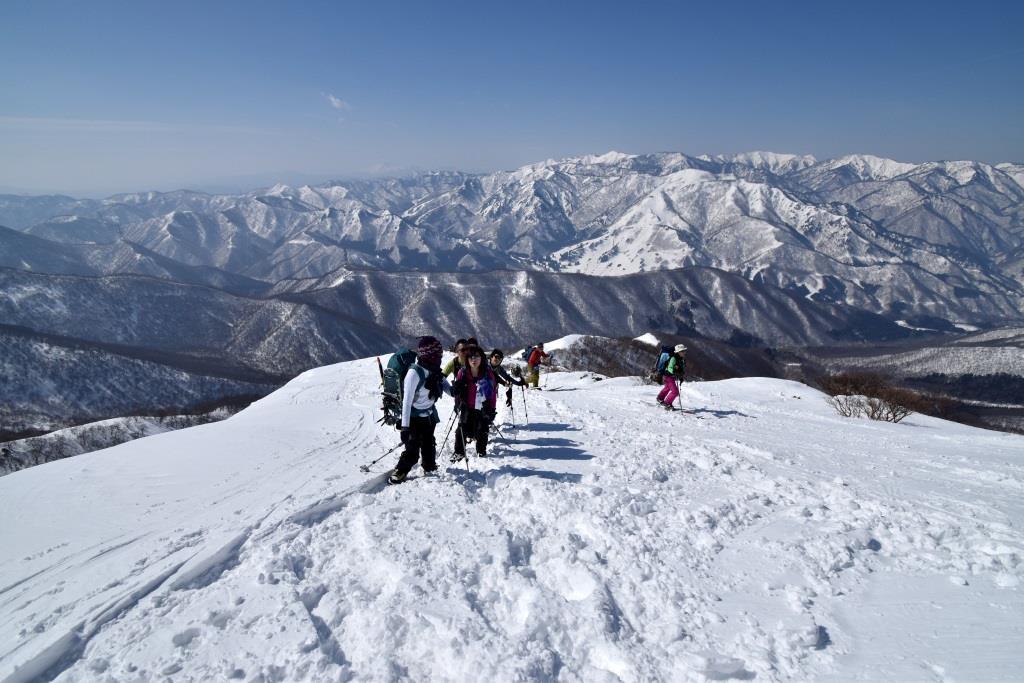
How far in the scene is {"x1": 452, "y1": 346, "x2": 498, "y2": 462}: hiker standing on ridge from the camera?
35.0 ft

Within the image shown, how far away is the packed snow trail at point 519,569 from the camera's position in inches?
181

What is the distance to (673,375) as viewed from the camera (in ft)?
56.0

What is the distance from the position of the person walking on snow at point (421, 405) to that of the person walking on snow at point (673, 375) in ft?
34.4

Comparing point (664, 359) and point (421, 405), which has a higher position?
point (421, 405)

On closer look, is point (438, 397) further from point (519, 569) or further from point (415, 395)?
point (519, 569)

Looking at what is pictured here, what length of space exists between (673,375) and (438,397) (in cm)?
1101

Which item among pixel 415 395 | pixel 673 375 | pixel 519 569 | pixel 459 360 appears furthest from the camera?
pixel 673 375

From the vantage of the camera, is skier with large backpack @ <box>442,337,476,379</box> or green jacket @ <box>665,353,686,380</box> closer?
skier with large backpack @ <box>442,337,476,379</box>

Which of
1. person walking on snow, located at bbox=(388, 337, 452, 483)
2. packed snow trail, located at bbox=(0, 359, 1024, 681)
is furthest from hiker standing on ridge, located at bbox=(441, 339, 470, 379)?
packed snow trail, located at bbox=(0, 359, 1024, 681)

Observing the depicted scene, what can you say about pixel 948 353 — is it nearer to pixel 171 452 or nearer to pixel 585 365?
pixel 585 365

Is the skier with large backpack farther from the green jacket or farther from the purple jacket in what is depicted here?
the green jacket

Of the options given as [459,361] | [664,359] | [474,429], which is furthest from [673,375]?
[459,361]

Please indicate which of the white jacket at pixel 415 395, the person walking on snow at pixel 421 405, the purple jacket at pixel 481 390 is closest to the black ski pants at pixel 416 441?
the person walking on snow at pixel 421 405

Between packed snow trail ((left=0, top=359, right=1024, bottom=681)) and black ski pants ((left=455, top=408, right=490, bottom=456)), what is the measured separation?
39 cm
